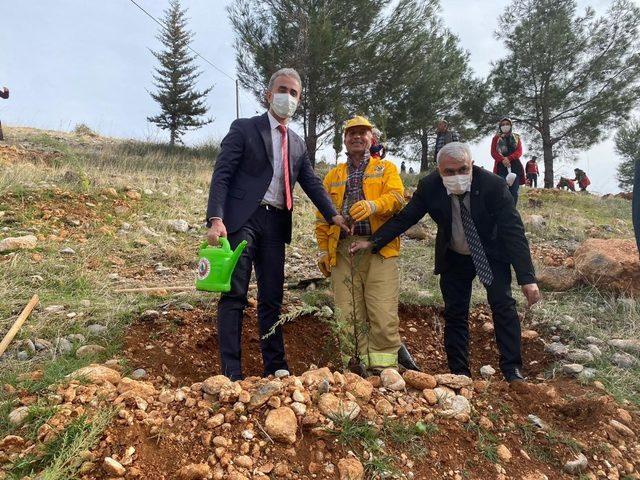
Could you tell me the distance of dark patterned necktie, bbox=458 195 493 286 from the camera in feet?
8.29

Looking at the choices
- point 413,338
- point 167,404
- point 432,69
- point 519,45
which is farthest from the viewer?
point 519,45

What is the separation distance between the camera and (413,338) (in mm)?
3350

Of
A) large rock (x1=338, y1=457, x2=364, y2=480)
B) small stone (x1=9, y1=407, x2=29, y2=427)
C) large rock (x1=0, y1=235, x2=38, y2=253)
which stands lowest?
large rock (x1=338, y1=457, x2=364, y2=480)

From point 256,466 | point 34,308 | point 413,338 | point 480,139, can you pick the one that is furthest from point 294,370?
point 480,139

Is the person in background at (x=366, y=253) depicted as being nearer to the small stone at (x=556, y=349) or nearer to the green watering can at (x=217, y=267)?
the green watering can at (x=217, y=267)

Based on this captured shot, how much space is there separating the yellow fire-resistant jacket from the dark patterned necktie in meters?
0.41

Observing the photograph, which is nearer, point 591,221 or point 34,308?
point 34,308

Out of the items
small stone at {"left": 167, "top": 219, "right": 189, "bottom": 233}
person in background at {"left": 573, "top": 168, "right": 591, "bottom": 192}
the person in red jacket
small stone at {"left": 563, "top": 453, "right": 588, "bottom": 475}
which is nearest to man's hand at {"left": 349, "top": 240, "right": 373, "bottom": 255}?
small stone at {"left": 563, "top": 453, "right": 588, "bottom": 475}

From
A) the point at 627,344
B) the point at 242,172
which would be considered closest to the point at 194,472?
the point at 242,172

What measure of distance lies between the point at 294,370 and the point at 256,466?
1.40 metres

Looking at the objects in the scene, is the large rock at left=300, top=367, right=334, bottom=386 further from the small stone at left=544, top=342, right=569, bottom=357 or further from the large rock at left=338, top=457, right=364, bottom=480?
the small stone at left=544, top=342, right=569, bottom=357

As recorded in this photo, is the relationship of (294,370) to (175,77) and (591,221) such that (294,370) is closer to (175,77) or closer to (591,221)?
(591,221)

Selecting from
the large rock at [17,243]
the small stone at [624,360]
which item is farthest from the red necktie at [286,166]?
the large rock at [17,243]

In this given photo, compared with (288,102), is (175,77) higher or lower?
higher
